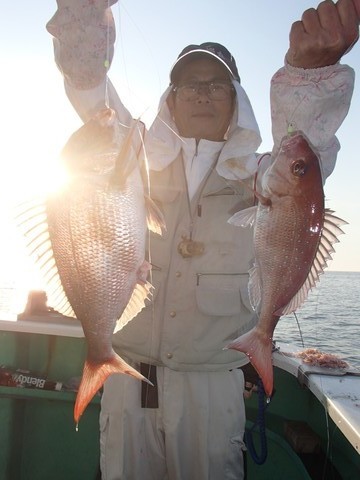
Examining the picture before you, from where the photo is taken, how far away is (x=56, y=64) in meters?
2.79

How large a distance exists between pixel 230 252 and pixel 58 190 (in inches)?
52.1

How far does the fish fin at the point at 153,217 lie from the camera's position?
2.25m

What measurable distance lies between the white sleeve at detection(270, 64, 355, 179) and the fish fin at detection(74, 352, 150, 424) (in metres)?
1.42

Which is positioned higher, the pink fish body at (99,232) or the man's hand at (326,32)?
the man's hand at (326,32)

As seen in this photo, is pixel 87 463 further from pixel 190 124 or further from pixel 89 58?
pixel 89 58

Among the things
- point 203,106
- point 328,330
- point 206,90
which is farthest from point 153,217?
point 328,330

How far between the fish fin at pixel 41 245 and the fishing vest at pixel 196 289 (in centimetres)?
76

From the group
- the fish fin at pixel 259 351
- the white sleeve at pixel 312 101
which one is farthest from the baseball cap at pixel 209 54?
the fish fin at pixel 259 351

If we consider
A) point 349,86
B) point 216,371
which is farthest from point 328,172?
point 216,371

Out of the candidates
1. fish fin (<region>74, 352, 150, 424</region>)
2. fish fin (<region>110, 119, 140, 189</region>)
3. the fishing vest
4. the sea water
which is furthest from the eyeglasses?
the sea water

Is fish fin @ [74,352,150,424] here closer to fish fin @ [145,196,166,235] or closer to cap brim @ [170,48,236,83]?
fish fin @ [145,196,166,235]

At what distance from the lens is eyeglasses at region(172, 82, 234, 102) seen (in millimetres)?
3372

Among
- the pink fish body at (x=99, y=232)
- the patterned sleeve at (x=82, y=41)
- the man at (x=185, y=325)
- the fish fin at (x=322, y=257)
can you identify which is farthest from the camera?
the man at (x=185, y=325)

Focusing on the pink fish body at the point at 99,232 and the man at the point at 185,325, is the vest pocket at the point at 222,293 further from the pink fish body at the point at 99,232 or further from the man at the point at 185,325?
the pink fish body at the point at 99,232
